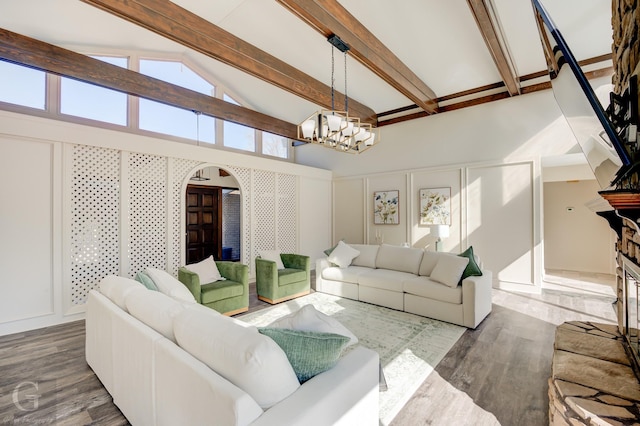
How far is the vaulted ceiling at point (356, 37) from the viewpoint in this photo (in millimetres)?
3053

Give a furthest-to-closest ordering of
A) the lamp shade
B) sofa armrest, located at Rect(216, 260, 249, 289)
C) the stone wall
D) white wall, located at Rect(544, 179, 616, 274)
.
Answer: white wall, located at Rect(544, 179, 616, 274) → the lamp shade → sofa armrest, located at Rect(216, 260, 249, 289) → the stone wall

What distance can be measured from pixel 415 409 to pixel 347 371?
3.31 feet

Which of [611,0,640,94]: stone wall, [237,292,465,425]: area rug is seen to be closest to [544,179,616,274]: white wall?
[237,292,465,425]: area rug

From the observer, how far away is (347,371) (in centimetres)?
137

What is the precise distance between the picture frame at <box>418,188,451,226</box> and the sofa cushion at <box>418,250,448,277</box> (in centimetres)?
174

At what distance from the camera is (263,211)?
6078 mm

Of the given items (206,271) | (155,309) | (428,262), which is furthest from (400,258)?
(155,309)

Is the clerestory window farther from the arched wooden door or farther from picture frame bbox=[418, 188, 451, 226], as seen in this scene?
picture frame bbox=[418, 188, 451, 226]

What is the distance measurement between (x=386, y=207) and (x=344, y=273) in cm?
251

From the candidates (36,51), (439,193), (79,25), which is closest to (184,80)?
(79,25)

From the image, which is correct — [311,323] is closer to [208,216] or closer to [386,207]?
[386,207]

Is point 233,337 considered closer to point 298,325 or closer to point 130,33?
point 298,325

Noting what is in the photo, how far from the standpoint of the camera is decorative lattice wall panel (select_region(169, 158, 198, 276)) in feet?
15.5

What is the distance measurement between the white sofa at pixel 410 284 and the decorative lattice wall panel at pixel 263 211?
160 centimetres
